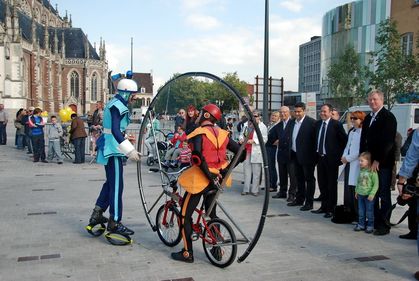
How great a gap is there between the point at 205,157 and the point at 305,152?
3961mm

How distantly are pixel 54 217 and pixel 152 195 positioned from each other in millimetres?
2479

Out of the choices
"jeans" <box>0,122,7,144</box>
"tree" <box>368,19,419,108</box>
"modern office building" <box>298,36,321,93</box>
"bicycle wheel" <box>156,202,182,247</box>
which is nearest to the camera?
"bicycle wheel" <box>156,202,182,247</box>

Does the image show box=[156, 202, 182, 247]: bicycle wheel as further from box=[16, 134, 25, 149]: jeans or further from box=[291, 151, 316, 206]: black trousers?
box=[16, 134, 25, 149]: jeans

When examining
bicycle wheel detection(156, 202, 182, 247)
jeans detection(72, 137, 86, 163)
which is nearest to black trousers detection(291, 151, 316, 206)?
bicycle wheel detection(156, 202, 182, 247)

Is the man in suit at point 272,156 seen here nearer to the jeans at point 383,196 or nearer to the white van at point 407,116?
the jeans at point 383,196

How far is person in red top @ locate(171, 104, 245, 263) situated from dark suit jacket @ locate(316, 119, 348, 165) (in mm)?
3242

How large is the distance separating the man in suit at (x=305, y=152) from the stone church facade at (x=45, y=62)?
46.7 m

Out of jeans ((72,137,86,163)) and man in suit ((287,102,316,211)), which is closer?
man in suit ((287,102,316,211))

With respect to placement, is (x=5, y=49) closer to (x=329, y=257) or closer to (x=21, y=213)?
(x=21, y=213)

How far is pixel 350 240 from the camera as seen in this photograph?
6.30 meters

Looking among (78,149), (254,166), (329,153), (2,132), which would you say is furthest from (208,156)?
(2,132)

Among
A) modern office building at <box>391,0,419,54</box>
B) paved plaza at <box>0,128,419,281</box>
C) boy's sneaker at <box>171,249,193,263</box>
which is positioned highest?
modern office building at <box>391,0,419,54</box>

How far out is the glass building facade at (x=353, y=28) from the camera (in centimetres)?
5184

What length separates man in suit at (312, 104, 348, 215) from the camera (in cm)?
776
